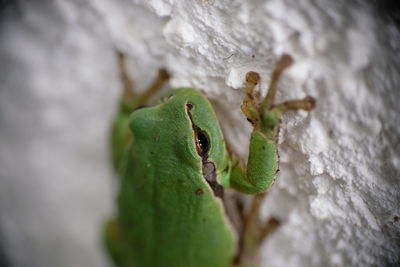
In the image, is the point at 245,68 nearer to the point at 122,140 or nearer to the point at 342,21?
the point at 342,21

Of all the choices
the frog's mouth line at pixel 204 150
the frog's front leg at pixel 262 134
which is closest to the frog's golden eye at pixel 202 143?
the frog's mouth line at pixel 204 150

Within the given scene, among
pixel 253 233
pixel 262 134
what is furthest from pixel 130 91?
pixel 253 233

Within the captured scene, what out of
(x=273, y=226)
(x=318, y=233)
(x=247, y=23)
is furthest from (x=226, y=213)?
(x=247, y=23)

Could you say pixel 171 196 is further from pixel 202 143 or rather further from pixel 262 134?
pixel 262 134

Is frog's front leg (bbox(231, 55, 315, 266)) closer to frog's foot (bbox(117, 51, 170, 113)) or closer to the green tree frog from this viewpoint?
the green tree frog

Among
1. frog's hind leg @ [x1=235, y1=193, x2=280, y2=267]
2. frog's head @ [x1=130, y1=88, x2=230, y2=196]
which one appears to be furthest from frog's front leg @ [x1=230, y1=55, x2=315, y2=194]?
frog's hind leg @ [x1=235, y1=193, x2=280, y2=267]

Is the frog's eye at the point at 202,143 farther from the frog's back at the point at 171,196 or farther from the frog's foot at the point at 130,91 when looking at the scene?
the frog's foot at the point at 130,91
